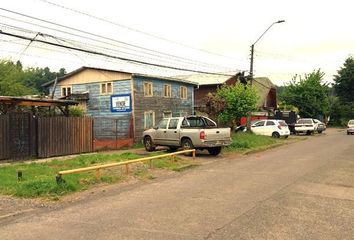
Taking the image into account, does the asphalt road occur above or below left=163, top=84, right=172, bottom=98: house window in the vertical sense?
below

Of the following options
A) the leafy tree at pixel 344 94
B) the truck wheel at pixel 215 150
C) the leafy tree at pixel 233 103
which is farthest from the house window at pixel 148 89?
the leafy tree at pixel 344 94

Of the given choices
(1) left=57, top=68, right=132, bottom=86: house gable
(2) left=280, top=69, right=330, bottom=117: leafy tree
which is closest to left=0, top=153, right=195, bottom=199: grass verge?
(1) left=57, top=68, right=132, bottom=86: house gable

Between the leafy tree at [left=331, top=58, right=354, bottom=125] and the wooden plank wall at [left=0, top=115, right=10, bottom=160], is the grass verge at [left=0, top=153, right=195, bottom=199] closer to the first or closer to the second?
the wooden plank wall at [left=0, top=115, right=10, bottom=160]

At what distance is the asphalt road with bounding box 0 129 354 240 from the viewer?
671cm

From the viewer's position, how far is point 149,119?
3031cm

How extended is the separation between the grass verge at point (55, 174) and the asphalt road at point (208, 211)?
2.76 ft

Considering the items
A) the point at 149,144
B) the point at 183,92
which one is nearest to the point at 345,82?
the point at 183,92

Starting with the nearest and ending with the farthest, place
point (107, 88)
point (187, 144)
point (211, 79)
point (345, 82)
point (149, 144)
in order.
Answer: point (187, 144), point (149, 144), point (107, 88), point (211, 79), point (345, 82)

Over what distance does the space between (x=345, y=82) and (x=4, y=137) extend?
227ft

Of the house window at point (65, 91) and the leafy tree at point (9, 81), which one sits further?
the leafy tree at point (9, 81)

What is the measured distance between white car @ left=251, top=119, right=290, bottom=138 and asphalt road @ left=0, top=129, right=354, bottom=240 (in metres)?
21.1

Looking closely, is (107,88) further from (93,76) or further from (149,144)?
(149,144)

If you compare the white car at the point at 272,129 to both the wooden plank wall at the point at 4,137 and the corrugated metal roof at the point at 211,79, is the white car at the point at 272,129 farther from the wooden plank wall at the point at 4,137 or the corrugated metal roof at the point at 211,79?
the wooden plank wall at the point at 4,137

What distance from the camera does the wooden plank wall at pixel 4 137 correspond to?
1744 centimetres
